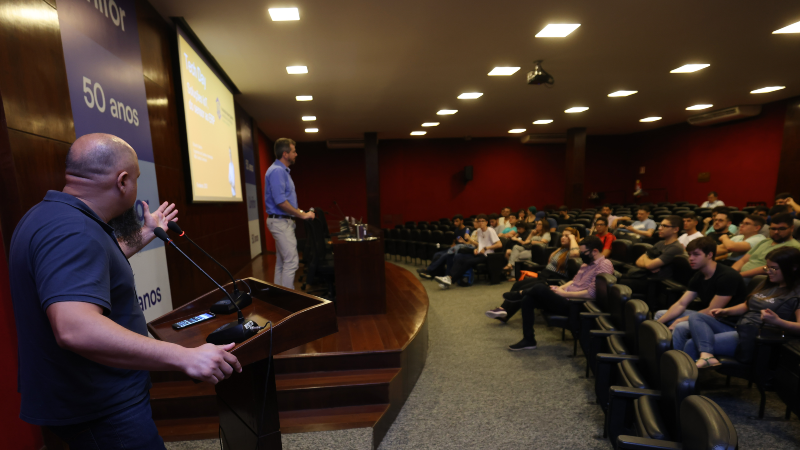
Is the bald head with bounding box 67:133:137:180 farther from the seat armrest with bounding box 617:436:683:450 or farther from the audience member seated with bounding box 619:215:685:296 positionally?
the audience member seated with bounding box 619:215:685:296

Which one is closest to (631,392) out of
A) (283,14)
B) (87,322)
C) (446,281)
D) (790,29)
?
(87,322)

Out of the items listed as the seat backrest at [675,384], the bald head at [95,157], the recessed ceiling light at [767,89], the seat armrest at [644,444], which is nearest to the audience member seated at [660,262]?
the seat backrest at [675,384]

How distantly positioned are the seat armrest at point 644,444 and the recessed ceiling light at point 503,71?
5.31 metres

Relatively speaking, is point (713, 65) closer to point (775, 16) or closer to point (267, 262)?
point (775, 16)

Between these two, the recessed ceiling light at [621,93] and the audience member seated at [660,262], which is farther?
the recessed ceiling light at [621,93]

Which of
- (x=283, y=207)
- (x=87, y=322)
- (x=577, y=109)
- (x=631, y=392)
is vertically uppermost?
(x=577, y=109)

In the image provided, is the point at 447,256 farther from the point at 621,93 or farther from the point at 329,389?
the point at 621,93

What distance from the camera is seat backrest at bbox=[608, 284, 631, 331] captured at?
265cm

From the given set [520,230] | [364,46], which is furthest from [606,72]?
[364,46]

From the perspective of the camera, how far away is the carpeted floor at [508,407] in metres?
2.30

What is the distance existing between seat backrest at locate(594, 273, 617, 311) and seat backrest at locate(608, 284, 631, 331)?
0.19 m

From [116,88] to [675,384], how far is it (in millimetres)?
3660

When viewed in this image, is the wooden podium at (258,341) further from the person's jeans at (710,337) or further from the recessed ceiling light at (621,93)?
the recessed ceiling light at (621,93)

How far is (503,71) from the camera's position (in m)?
5.77
